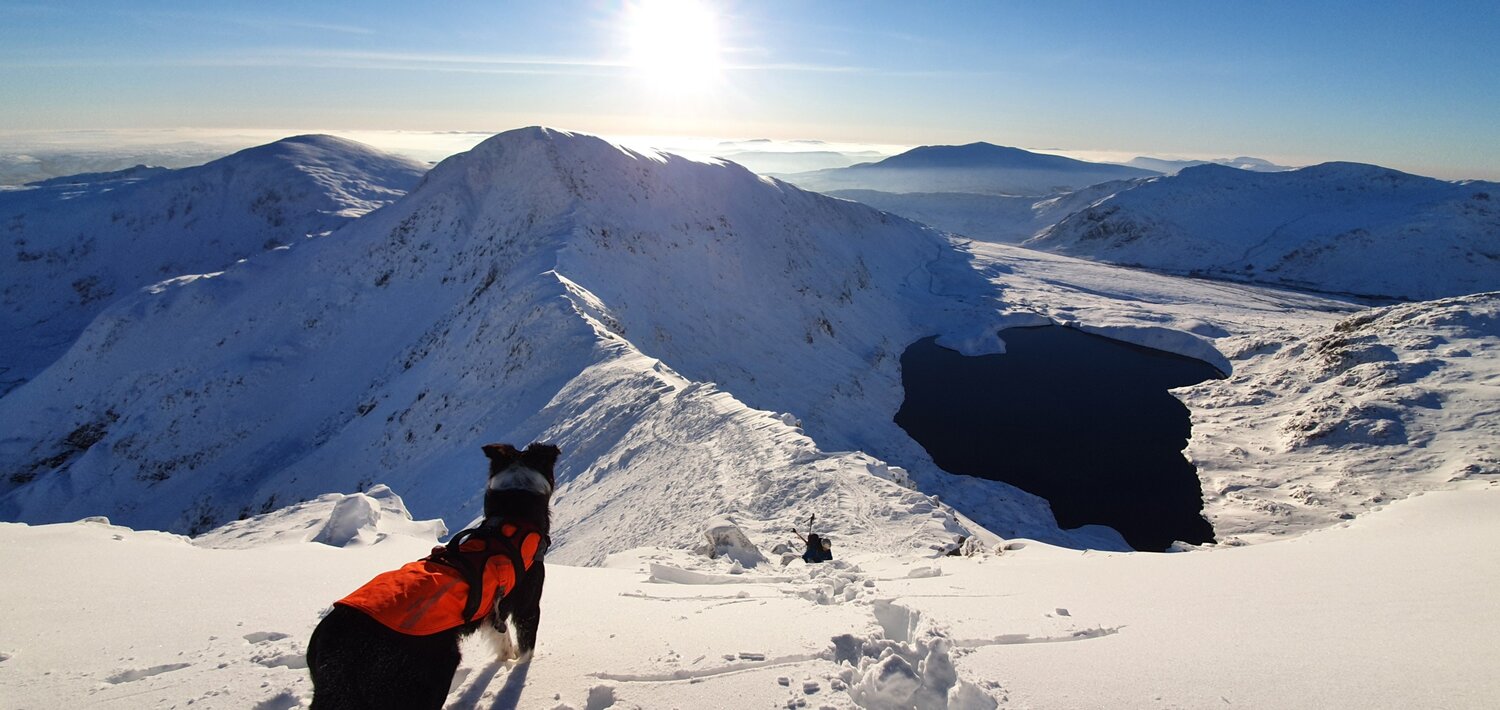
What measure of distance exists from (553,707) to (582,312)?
20.1 m

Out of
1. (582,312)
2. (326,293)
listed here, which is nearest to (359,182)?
(326,293)

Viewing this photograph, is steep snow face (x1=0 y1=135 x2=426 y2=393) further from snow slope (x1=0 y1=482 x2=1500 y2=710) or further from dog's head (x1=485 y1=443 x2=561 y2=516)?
dog's head (x1=485 y1=443 x2=561 y2=516)

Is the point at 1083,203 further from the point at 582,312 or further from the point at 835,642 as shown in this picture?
the point at 835,642

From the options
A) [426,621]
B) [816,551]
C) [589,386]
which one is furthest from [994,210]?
[426,621]

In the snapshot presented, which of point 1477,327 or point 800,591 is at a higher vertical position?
point 1477,327

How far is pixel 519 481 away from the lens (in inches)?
205

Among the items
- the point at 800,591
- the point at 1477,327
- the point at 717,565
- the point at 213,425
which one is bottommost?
the point at 213,425

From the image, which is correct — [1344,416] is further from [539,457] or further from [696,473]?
[539,457]

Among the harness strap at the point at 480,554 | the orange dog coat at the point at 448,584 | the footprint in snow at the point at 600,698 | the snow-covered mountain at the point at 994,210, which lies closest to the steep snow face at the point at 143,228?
the harness strap at the point at 480,554

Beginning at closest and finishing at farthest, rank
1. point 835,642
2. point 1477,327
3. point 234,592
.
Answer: point 835,642, point 234,592, point 1477,327

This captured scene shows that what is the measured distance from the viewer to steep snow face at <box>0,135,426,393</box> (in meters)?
53.2

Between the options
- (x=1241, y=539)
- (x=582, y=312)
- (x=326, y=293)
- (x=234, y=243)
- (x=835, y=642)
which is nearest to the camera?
(x=835, y=642)

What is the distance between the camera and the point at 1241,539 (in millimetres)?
17531

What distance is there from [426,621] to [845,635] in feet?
8.74
